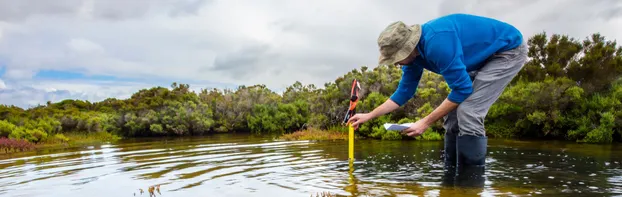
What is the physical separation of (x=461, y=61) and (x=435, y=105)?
450 inches

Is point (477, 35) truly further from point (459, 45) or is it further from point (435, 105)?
point (435, 105)

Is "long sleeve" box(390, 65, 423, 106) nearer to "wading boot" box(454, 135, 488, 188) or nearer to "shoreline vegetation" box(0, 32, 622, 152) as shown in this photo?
"wading boot" box(454, 135, 488, 188)

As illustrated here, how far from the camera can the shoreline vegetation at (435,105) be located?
13.9 metres

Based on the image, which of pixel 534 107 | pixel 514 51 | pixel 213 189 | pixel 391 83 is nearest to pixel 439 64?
pixel 514 51

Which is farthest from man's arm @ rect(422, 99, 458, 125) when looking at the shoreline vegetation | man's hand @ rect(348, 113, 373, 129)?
the shoreline vegetation

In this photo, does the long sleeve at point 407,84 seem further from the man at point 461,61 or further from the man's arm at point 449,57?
the man's arm at point 449,57

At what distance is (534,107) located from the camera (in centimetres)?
1434

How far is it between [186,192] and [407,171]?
3097 mm

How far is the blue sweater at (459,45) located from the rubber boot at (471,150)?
72cm

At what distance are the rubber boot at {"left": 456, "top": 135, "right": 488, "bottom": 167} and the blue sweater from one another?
2.37 feet

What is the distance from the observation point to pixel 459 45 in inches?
189

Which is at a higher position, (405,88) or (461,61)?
(461,61)

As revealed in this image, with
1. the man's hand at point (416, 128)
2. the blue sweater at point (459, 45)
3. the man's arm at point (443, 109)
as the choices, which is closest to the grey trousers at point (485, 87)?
the blue sweater at point (459, 45)

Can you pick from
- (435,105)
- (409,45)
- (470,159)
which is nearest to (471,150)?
(470,159)
